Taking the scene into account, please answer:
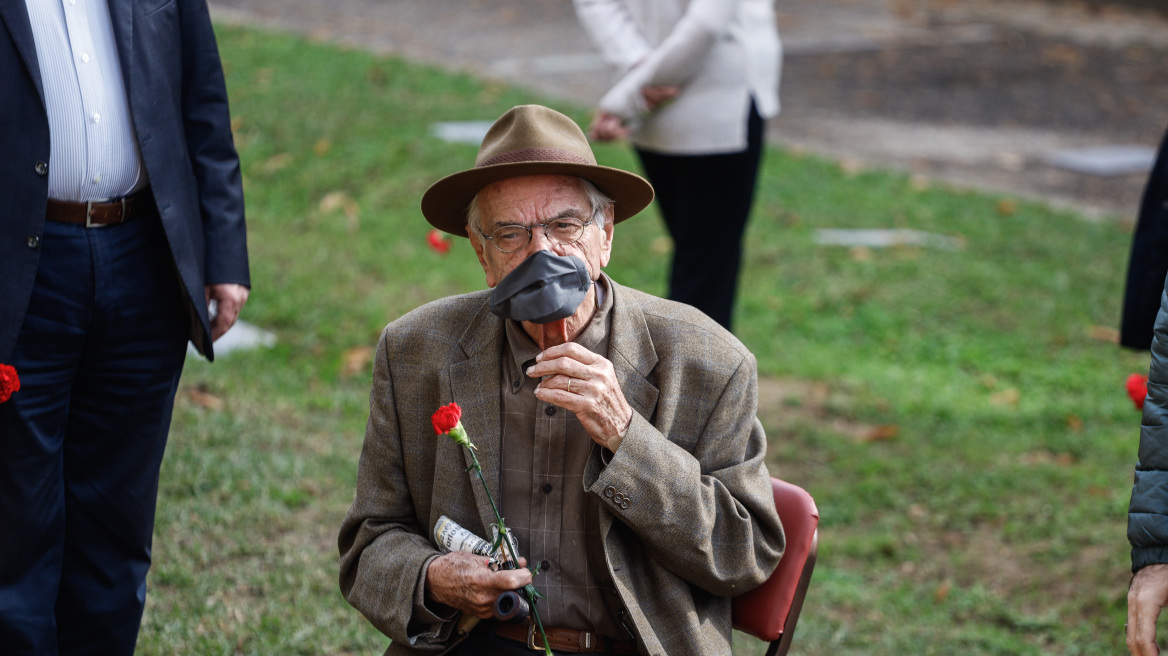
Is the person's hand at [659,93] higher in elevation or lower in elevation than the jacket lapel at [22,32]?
lower

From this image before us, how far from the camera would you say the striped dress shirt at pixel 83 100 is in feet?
8.37

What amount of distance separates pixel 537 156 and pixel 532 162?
5cm

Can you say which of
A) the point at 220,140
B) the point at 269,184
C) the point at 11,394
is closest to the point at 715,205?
the point at 220,140

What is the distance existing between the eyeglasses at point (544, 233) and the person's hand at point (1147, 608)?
4.01 ft

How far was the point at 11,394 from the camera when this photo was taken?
2.52m

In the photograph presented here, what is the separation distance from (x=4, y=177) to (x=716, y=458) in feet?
5.21

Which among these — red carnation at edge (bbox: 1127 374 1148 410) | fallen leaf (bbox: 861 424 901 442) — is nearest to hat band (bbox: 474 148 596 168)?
red carnation at edge (bbox: 1127 374 1148 410)

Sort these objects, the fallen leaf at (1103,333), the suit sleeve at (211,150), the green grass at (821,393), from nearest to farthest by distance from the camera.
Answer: the suit sleeve at (211,150), the green grass at (821,393), the fallen leaf at (1103,333)

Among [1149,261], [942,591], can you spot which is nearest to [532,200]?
[1149,261]

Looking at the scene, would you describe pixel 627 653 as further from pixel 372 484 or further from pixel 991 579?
pixel 991 579

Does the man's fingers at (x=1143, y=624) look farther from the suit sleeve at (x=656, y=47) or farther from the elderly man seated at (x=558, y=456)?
the suit sleeve at (x=656, y=47)

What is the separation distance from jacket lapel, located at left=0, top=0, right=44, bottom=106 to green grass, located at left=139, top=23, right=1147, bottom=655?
1.72 m

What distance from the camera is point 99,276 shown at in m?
2.67

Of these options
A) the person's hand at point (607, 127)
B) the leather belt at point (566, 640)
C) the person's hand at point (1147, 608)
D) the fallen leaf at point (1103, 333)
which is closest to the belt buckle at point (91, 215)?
the leather belt at point (566, 640)
